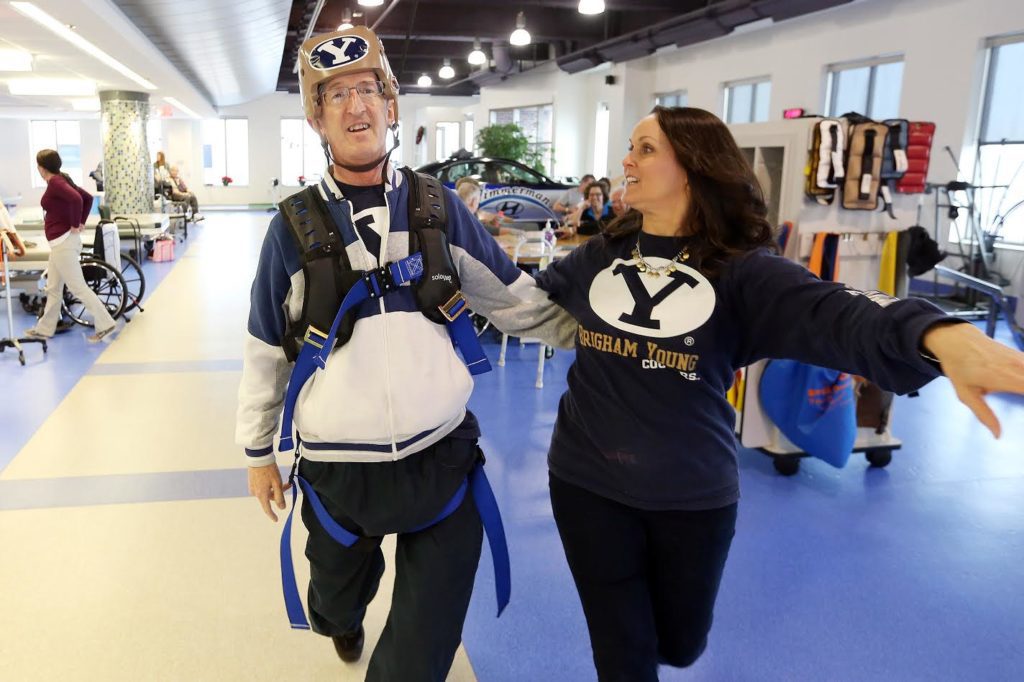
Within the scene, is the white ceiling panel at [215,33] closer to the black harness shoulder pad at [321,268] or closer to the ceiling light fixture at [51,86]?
the ceiling light fixture at [51,86]

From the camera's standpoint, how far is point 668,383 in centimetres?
174

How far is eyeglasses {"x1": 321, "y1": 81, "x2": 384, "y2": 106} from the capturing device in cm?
179

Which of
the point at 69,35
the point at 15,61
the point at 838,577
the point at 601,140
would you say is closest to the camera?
the point at 838,577

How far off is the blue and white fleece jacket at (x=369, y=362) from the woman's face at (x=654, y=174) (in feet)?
1.31

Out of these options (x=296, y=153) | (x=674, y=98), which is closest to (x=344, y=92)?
(x=674, y=98)

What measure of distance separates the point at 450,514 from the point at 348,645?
94cm

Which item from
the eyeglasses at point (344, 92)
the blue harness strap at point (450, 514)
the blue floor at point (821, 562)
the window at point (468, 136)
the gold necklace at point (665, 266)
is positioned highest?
the window at point (468, 136)

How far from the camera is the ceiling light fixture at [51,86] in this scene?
46.9 ft

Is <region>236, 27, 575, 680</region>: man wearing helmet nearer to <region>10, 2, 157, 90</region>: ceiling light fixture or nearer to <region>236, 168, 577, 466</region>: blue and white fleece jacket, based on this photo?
<region>236, 168, 577, 466</region>: blue and white fleece jacket

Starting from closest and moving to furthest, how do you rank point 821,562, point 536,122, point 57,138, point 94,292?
point 821,562 < point 94,292 < point 536,122 < point 57,138

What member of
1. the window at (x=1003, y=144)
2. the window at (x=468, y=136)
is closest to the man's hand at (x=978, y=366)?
the window at (x=1003, y=144)

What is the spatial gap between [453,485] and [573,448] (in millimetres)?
300

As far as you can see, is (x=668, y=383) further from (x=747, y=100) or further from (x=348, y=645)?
(x=747, y=100)

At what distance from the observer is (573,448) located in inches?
74.1
